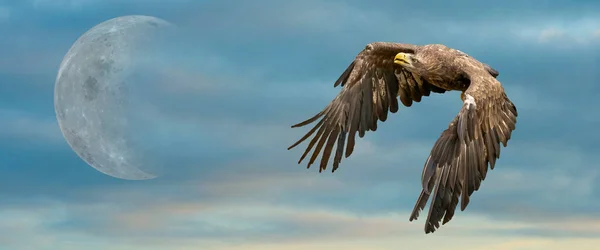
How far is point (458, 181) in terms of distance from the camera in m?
11.0

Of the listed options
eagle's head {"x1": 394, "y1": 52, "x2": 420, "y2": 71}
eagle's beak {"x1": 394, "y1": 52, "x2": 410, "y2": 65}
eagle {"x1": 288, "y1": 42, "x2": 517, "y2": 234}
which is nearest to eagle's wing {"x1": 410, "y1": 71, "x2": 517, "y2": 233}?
eagle {"x1": 288, "y1": 42, "x2": 517, "y2": 234}

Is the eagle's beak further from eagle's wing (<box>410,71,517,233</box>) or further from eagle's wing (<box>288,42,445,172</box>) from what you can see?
eagle's wing (<box>410,71,517,233</box>)

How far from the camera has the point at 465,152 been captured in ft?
37.0

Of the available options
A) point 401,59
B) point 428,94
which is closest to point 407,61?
point 401,59

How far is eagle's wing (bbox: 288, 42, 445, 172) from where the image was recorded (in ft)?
45.9

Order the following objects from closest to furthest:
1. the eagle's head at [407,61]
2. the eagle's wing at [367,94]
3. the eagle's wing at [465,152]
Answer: the eagle's wing at [465,152] → the eagle's head at [407,61] → the eagle's wing at [367,94]

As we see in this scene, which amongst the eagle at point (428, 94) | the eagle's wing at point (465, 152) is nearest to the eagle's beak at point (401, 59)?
the eagle at point (428, 94)

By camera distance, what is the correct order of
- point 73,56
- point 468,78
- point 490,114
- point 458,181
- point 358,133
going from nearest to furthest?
point 458,181 → point 490,114 → point 468,78 → point 358,133 → point 73,56

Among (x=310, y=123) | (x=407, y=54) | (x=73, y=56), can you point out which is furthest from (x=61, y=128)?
(x=407, y=54)

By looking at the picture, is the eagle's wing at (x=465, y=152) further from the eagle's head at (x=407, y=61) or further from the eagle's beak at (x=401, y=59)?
the eagle's beak at (x=401, y=59)

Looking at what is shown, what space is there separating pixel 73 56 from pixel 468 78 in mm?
5846

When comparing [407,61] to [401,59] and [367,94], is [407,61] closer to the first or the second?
[401,59]

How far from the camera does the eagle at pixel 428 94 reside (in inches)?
434

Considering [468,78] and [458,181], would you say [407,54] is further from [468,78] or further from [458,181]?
[458,181]
